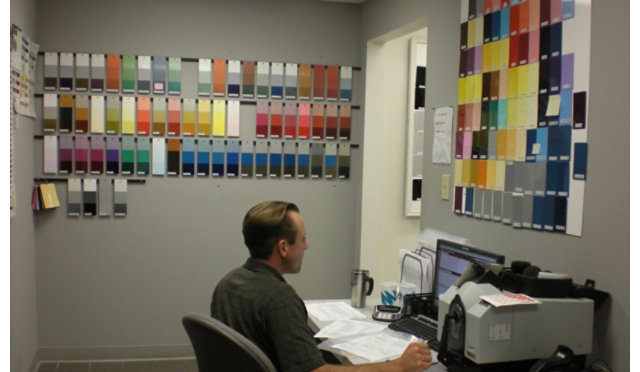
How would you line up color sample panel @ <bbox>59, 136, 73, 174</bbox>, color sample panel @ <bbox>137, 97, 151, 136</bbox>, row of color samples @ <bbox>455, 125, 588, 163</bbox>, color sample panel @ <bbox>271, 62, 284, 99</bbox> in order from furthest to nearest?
color sample panel @ <bbox>271, 62, 284, 99</bbox>
color sample panel @ <bbox>137, 97, 151, 136</bbox>
color sample panel @ <bbox>59, 136, 73, 174</bbox>
row of color samples @ <bbox>455, 125, 588, 163</bbox>

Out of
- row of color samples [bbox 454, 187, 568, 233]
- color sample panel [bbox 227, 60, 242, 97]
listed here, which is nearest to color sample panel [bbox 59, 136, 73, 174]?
color sample panel [bbox 227, 60, 242, 97]

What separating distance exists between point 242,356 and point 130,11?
142 inches

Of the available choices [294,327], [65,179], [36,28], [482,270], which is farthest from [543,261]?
[36,28]

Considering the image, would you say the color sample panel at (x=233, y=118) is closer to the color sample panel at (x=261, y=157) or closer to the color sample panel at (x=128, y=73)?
the color sample panel at (x=261, y=157)

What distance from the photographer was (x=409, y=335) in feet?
8.43

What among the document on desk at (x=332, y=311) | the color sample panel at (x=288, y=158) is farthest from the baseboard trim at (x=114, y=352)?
the document on desk at (x=332, y=311)

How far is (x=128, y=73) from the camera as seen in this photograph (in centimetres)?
443

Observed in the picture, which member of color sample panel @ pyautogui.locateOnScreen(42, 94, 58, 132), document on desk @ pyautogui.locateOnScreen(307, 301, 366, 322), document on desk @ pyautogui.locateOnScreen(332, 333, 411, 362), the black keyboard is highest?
color sample panel @ pyautogui.locateOnScreen(42, 94, 58, 132)

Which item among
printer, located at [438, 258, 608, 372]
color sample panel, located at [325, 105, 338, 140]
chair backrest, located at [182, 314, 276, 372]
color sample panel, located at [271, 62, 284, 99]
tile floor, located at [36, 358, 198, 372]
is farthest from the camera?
color sample panel, located at [325, 105, 338, 140]

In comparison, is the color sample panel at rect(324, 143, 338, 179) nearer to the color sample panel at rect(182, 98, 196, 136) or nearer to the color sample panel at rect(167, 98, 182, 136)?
the color sample panel at rect(182, 98, 196, 136)

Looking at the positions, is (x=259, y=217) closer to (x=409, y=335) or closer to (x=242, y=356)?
(x=242, y=356)

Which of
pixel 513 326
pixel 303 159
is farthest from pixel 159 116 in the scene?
pixel 513 326

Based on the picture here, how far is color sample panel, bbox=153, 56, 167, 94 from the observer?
14.6 feet

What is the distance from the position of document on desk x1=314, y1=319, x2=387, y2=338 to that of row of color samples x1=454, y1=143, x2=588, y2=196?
3.05 ft
